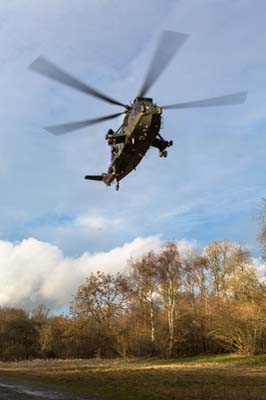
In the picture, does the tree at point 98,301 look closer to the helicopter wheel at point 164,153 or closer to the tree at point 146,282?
the tree at point 146,282

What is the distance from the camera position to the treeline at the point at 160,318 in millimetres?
43688

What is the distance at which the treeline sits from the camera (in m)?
43.7

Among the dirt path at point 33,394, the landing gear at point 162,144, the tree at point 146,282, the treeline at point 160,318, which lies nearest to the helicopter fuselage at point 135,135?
the landing gear at point 162,144

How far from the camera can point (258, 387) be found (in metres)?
17.8

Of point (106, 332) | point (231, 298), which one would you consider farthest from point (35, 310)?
point (231, 298)

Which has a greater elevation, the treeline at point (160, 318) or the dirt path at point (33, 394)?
the treeline at point (160, 318)

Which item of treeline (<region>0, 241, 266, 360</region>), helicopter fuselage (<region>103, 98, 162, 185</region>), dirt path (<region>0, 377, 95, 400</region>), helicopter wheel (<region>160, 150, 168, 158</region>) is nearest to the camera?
dirt path (<region>0, 377, 95, 400</region>)

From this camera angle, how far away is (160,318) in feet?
167

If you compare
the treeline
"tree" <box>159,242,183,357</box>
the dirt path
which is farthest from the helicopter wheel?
"tree" <box>159,242,183,357</box>

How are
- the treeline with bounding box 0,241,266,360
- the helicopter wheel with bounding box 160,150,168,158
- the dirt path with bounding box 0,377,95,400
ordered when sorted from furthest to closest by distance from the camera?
the treeline with bounding box 0,241,266,360 → the helicopter wheel with bounding box 160,150,168,158 → the dirt path with bounding box 0,377,95,400

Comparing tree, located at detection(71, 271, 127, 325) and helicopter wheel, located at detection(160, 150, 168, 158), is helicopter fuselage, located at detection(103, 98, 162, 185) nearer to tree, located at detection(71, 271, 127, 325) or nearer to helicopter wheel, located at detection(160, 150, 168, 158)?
helicopter wheel, located at detection(160, 150, 168, 158)

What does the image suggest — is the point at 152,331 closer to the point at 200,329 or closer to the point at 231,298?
the point at 200,329

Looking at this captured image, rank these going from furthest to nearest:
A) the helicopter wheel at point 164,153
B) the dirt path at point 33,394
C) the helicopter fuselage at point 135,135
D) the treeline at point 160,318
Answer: the treeline at point 160,318
the helicopter wheel at point 164,153
the helicopter fuselage at point 135,135
the dirt path at point 33,394

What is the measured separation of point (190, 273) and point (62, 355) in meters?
19.7
